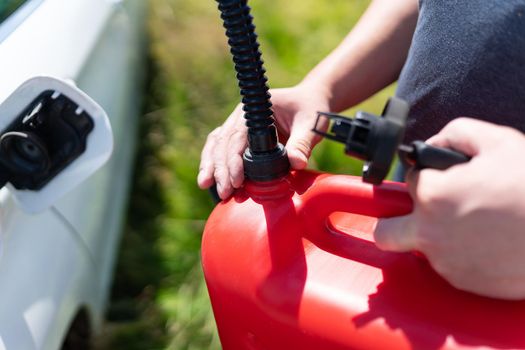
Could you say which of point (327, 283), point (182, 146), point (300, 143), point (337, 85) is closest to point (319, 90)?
point (337, 85)

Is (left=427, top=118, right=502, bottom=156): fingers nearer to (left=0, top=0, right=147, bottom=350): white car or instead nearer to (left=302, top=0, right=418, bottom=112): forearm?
(left=302, top=0, right=418, bottom=112): forearm

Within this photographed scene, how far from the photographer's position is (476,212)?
639 millimetres

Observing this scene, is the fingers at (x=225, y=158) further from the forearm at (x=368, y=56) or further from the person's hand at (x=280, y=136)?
the forearm at (x=368, y=56)

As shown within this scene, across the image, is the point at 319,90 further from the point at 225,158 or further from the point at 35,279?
the point at 35,279

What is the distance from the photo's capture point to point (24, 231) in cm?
100

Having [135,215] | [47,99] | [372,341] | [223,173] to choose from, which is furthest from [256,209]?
[135,215]

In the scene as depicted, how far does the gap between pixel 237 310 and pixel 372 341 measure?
0.20 meters

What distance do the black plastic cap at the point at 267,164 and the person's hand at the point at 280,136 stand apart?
26 millimetres

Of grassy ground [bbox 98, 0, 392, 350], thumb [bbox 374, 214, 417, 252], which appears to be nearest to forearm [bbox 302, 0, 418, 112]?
thumb [bbox 374, 214, 417, 252]

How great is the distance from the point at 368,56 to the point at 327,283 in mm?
512

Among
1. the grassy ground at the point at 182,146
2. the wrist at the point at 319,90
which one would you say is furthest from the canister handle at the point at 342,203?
the grassy ground at the point at 182,146

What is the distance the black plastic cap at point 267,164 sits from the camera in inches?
34.4

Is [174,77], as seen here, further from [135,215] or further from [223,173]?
[223,173]

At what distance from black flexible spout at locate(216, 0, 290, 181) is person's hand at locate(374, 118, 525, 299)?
0.73ft
